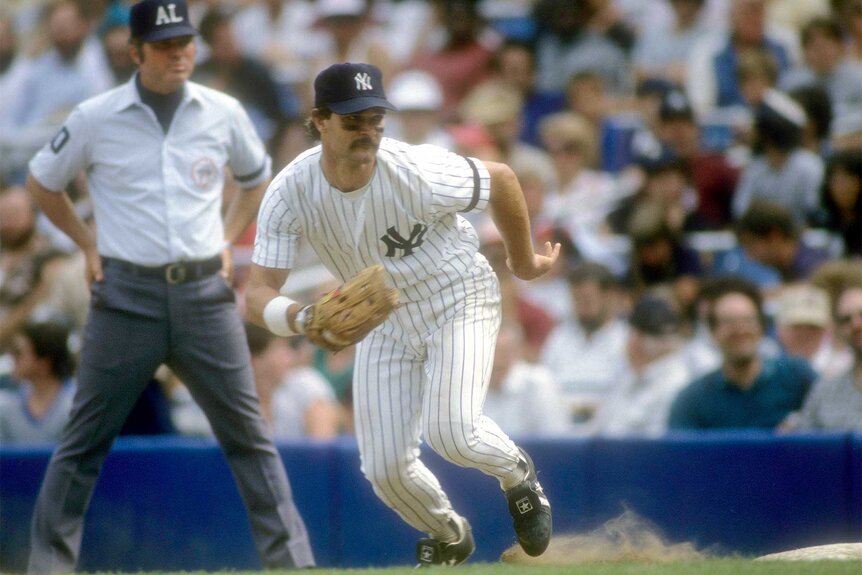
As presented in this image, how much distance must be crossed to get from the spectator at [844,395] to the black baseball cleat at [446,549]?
2392 millimetres

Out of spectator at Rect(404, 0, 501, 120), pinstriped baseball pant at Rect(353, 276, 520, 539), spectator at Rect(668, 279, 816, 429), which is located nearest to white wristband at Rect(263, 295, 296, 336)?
pinstriped baseball pant at Rect(353, 276, 520, 539)

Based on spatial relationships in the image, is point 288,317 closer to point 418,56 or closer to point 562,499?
point 562,499

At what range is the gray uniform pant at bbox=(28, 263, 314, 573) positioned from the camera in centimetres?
608

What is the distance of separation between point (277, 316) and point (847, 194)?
5.24m

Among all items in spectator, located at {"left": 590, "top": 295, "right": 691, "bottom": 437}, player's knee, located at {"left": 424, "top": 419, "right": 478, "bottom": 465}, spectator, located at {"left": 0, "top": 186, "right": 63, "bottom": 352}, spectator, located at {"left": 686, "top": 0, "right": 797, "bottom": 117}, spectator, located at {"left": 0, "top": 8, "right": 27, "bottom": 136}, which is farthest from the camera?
spectator, located at {"left": 0, "top": 8, "right": 27, "bottom": 136}

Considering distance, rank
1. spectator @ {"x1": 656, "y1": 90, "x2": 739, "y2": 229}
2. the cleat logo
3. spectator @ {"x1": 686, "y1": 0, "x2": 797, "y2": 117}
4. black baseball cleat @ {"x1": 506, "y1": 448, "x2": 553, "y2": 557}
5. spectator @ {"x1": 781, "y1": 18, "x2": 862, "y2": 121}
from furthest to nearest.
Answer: spectator @ {"x1": 686, "y1": 0, "x2": 797, "y2": 117} → spectator @ {"x1": 781, "y1": 18, "x2": 862, "y2": 121} → spectator @ {"x1": 656, "y1": 90, "x2": 739, "y2": 229} → the cleat logo → black baseball cleat @ {"x1": 506, "y1": 448, "x2": 553, "y2": 557}

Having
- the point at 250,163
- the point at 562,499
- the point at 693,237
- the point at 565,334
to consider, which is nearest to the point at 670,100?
the point at 693,237

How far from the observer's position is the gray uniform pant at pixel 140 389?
6.08 meters

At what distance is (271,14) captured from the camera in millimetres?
12734

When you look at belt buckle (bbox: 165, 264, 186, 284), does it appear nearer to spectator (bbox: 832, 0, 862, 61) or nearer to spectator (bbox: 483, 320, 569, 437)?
spectator (bbox: 483, 320, 569, 437)

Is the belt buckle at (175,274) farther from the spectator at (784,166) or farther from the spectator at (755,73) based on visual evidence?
the spectator at (755,73)

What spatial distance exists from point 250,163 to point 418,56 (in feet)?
19.7

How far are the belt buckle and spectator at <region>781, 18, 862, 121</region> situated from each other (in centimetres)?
566

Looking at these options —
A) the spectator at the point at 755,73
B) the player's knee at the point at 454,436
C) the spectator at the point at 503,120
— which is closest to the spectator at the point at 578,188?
the spectator at the point at 503,120
